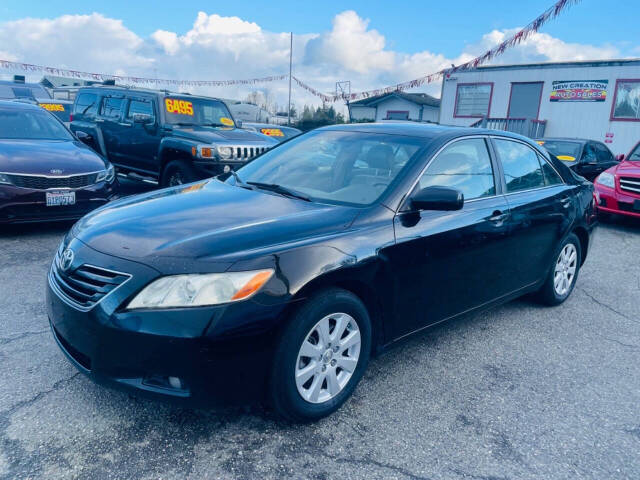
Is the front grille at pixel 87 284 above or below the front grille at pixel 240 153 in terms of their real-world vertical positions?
below

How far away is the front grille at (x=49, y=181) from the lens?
18.5ft

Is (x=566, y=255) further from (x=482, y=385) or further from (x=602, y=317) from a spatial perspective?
(x=482, y=385)

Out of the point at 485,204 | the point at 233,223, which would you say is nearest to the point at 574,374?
the point at 485,204

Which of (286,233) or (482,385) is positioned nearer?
(286,233)

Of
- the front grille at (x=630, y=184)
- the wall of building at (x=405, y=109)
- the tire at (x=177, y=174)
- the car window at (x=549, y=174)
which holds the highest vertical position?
the wall of building at (x=405, y=109)

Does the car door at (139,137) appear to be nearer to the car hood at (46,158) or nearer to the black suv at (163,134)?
the black suv at (163,134)

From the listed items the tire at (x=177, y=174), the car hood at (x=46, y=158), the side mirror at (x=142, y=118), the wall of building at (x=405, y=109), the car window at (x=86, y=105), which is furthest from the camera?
the wall of building at (x=405, y=109)

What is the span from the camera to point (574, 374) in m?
3.45

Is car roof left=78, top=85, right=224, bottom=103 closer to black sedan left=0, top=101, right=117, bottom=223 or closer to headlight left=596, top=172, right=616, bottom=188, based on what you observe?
black sedan left=0, top=101, right=117, bottom=223

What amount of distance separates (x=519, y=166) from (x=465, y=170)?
80cm

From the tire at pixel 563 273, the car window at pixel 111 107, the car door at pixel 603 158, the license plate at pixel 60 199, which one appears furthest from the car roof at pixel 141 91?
the car door at pixel 603 158

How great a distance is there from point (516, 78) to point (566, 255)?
21.3m

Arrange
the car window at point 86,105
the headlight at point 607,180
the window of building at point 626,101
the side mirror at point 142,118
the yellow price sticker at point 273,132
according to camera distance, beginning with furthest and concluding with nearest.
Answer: the window of building at point 626,101 → the yellow price sticker at point 273,132 → the car window at point 86,105 → the headlight at point 607,180 → the side mirror at point 142,118

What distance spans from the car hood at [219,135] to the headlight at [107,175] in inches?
65.9
